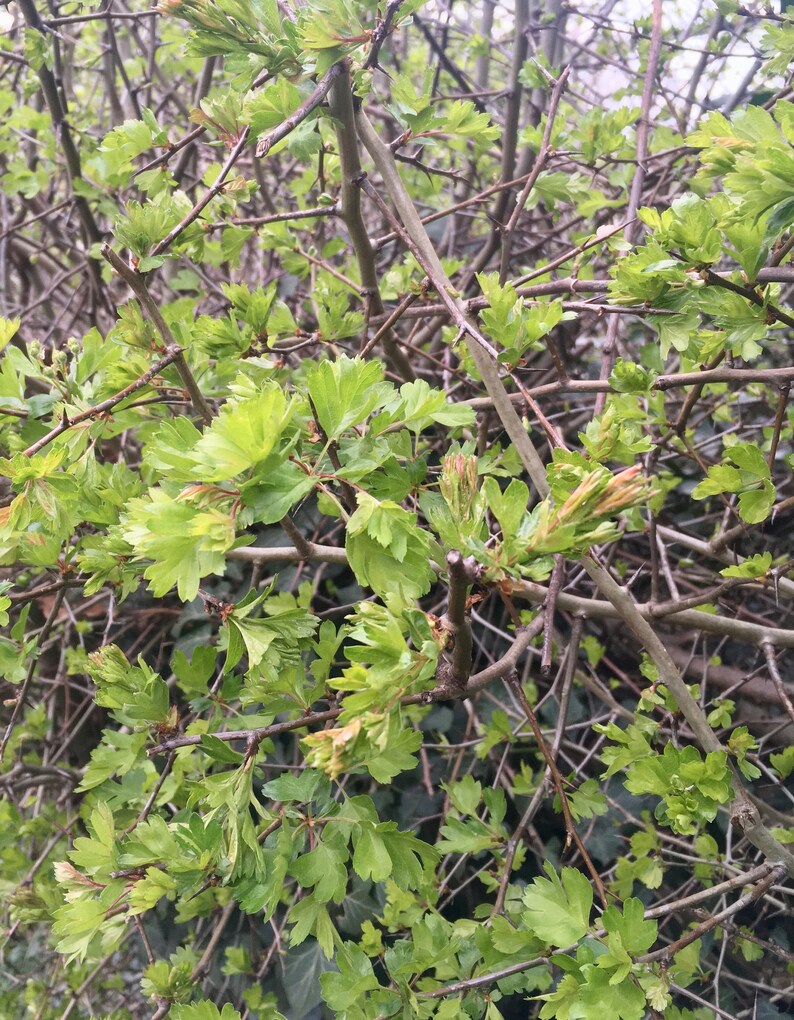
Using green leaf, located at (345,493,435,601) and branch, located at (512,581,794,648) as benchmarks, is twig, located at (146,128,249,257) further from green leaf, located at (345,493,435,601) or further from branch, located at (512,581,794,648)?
branch, located at (512,581,794,648)

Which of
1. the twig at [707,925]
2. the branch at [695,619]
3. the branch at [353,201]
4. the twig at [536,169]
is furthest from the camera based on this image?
the twig at [536,169]

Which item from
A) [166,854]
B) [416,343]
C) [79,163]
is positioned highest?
[79,163]

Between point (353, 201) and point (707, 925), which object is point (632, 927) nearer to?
point (707, 925)

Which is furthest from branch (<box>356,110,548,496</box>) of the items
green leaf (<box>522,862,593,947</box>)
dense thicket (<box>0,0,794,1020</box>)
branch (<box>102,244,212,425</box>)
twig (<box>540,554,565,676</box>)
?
green leaf (<box>522,862,593,947</box>)

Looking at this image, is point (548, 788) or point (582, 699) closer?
point (548, 788)

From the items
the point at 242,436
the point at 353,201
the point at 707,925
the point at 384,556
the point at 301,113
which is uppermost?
the point at 301,113

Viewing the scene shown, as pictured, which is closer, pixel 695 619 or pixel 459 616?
pixel 459 616

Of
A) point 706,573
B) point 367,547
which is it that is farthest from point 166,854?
point 706,573

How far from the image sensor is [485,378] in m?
1.01

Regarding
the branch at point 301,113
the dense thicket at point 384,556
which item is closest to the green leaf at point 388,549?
the dense thicket at point 384,556

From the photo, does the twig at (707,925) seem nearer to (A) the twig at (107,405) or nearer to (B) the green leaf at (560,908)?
(B) the green leaf at (560,908)

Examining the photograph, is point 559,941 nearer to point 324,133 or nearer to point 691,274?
point 691,274

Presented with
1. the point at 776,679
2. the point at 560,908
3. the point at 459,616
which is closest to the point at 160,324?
the point at 459,616

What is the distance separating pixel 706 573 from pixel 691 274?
95cm
